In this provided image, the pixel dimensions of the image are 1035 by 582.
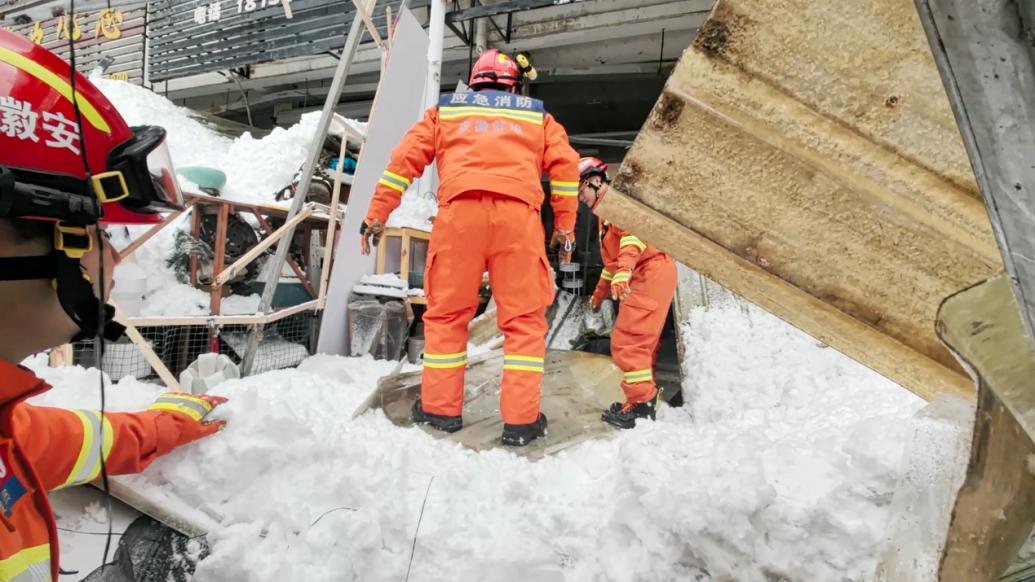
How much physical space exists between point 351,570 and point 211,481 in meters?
0.50

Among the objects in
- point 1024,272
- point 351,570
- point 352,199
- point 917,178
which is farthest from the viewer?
point 352,199

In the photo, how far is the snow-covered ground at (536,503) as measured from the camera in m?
1.15

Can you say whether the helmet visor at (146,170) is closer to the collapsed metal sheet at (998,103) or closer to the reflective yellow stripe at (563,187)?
the collapsed metal sheet at (998,103)

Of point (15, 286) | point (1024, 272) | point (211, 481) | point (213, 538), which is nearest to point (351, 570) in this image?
point (213, 538)

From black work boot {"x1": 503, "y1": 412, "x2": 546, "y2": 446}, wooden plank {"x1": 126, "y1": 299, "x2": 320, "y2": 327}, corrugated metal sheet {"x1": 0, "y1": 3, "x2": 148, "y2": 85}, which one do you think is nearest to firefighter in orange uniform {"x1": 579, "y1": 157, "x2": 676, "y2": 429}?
black work boot {"x1": 503, "y1": 412, "x2": 546, "y2": 446}

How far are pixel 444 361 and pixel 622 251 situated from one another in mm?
1390

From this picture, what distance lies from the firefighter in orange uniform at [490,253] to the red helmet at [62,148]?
132cm

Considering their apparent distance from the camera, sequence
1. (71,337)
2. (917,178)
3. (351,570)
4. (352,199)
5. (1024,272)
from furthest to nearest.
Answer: (352,199)
(351,570)
(71,337)
(917,178)
(1024,272)

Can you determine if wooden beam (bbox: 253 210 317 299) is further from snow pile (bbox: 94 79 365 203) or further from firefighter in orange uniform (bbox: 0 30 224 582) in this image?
firefighter in orange uniform (bbox: 0 30 224 582)

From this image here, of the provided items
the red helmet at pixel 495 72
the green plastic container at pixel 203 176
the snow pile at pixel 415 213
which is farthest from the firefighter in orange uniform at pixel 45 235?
the snow pile at pixel 415 213

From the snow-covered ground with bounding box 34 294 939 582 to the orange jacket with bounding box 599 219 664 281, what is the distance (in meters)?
1.44

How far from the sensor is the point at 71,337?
1.08 meters

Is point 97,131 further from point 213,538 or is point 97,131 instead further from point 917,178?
point 917,178

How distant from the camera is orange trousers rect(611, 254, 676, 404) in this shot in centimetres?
298
